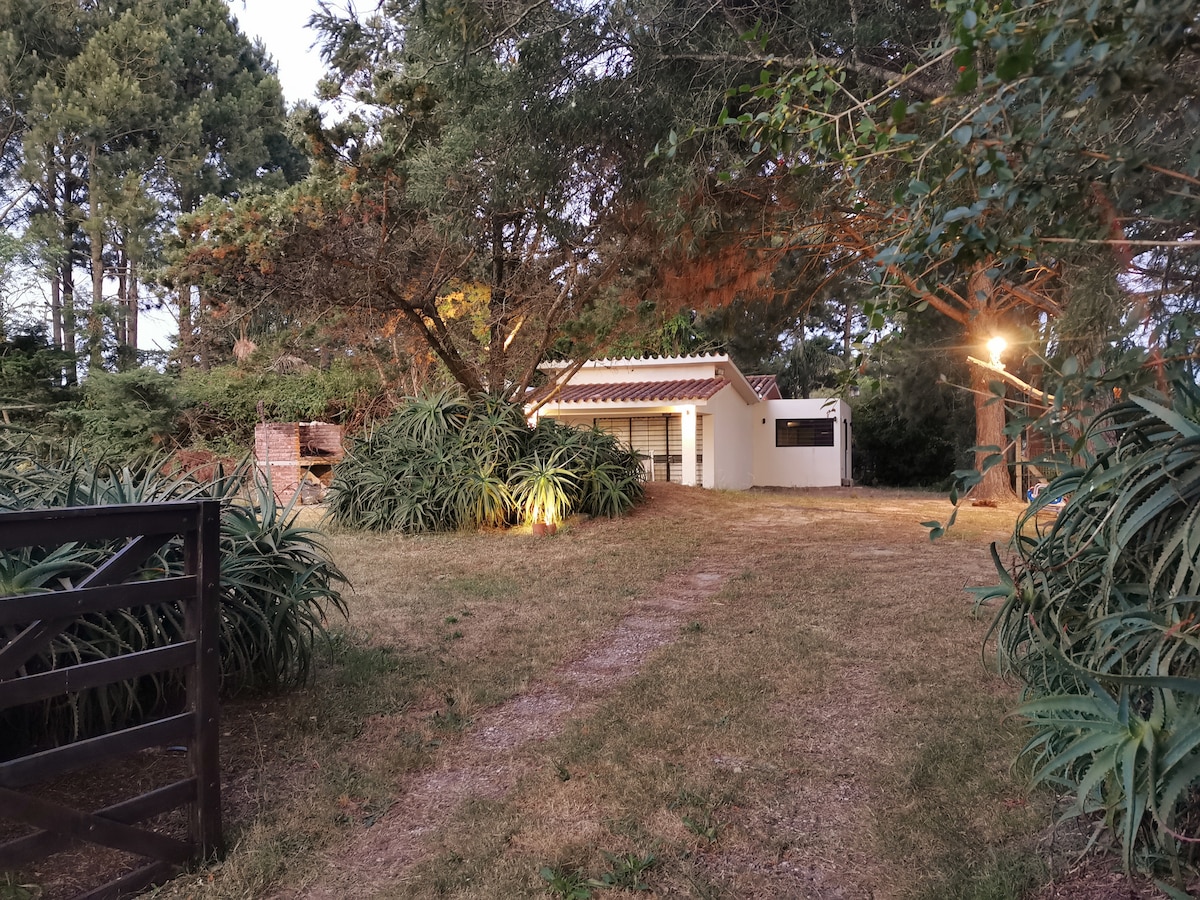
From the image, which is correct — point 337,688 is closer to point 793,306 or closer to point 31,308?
point 793,306

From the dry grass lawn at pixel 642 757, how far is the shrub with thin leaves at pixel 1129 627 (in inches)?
16.3

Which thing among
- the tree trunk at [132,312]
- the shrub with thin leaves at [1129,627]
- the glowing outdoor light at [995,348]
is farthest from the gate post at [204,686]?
the tree trunk at [132,312]

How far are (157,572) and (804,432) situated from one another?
811 inches

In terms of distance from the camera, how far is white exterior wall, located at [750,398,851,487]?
21750 millimetres

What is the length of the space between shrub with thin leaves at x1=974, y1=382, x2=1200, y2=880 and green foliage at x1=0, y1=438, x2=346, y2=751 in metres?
3.15

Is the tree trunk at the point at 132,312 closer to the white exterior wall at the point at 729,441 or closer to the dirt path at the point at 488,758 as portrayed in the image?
the white exterior wall at the point at 729,441

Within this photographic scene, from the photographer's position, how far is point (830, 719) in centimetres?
365

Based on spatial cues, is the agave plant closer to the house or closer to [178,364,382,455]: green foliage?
the house

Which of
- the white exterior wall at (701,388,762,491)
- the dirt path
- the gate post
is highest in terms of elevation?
the white exterior wall at (701,388,762,491)

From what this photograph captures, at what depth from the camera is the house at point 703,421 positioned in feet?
56.2

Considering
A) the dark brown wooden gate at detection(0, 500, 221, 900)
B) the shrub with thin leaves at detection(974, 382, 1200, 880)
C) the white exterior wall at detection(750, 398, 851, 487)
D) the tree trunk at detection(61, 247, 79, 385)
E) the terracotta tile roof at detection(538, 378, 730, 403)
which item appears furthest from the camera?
the white exterior wall at detection(750, 398, 851, 487)

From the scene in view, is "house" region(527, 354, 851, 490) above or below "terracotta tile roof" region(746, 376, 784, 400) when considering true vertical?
below

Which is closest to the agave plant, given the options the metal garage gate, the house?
the house

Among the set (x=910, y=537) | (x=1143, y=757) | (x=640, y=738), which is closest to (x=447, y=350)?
(x=910, y=537)
